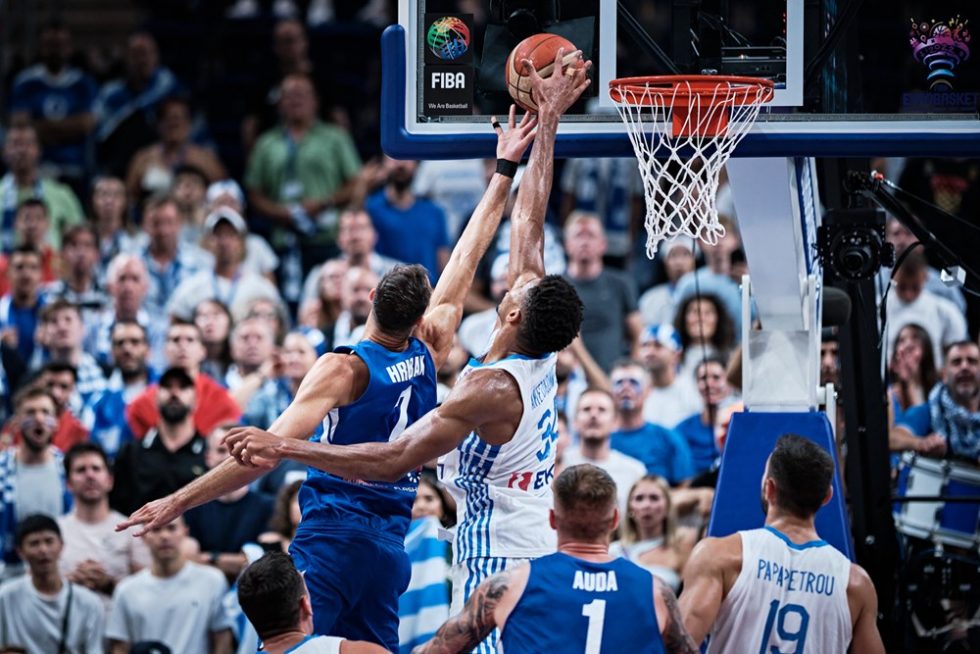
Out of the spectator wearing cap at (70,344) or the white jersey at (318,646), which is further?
the spectator wearing cap at (70,344)

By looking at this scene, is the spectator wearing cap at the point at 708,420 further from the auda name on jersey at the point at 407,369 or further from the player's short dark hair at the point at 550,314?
the player's short dark hair at the point at 550,314

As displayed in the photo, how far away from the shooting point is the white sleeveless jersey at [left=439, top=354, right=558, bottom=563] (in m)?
7.13

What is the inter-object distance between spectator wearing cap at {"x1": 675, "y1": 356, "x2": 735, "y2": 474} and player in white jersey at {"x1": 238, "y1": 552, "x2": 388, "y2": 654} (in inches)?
218

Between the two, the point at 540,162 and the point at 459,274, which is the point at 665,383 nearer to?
the point at 459,274

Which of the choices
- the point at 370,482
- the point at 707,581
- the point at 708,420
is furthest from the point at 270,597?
the point at 708,420

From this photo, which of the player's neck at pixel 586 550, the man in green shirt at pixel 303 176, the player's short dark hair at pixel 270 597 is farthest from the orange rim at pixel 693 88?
the man in green shirt at pixel 303 176

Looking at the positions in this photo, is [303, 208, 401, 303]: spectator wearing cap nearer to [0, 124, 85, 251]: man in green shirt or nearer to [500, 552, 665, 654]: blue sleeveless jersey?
[0, 124, 85, 251]: man in green shirt

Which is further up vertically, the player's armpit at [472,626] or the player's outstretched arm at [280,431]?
the player's outstretched arm at [280,431]

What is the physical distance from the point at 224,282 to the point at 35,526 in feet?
12.4

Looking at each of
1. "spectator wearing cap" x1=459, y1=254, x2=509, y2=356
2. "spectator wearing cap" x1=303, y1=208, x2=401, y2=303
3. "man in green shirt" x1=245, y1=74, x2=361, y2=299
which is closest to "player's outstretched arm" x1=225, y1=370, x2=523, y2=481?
"spectator wearing cap" x1=459, y1=254, x2=509, y2=356

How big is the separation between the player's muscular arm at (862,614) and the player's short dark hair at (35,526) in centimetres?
540

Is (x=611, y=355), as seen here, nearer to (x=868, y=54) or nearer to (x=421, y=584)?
(x=421, y=584)

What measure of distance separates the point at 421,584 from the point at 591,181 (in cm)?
574

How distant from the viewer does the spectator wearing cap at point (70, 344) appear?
11.9m
